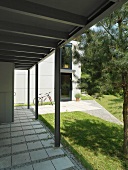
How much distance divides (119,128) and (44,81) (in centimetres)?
681

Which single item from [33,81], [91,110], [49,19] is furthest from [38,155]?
[33,81]

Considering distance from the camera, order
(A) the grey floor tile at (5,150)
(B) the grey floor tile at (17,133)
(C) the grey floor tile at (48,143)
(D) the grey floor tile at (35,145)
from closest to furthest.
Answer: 1. (A) the grey floor tile at (5,150)
2. (D) the grey floor tile at (35,145)
3. (C) the grey floor tile at (48,143)
4. (B) the grey floor tile at (17,133)

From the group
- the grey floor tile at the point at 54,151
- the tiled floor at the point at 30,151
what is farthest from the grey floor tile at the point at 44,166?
the grey floor tile at the point at 54,151

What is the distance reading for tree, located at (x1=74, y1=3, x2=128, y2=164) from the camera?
2373 millimetres

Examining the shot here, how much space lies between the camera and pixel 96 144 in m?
3.57

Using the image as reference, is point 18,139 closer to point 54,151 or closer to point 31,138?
point 31,138

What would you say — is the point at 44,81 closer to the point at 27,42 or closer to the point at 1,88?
the point at 1,88

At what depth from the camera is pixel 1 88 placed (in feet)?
16.9

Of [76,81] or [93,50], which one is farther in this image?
[76,81]

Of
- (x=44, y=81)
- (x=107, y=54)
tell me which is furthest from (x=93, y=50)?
(x=44, y=81)

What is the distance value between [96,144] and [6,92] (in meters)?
3.75

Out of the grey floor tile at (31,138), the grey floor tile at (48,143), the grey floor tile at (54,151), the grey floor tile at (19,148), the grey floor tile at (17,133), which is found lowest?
A: the grey floor tile at (54,151)

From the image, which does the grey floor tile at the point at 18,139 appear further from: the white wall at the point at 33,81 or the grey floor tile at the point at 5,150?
the white wall at the point at 33,81

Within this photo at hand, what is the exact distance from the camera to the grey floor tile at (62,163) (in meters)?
2.41
